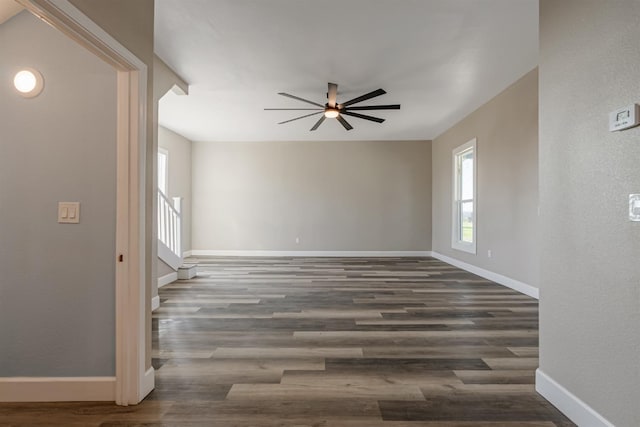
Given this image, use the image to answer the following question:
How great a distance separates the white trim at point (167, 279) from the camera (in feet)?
15.4

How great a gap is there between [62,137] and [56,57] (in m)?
0.47

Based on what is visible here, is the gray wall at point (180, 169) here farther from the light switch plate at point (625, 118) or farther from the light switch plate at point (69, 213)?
the light switch plate at point (625, 118)

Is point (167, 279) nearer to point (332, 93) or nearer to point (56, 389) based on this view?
point (56, 389)

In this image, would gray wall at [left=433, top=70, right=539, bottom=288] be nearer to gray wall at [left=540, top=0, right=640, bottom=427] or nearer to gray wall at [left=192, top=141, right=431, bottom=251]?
gray wall at [left=192, top=141, right=431, bottom=251]

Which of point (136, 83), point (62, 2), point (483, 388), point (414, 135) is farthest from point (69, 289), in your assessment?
point (414, 135)

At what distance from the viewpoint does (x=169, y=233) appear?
5.32 meters

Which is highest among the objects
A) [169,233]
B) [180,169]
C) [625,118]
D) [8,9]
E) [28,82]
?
[8,9]

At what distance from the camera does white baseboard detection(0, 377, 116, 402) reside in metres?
1.85

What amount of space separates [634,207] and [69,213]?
2.83 meters

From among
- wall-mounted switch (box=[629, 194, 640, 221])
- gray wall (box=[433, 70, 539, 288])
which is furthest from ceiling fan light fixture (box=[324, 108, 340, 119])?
wall-mounted switch (box=[629, 194, 640, 221])

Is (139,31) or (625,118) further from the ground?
(139,31)

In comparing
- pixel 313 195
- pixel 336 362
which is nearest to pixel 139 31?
pixel 336 362

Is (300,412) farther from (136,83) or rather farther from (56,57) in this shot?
(56,57)

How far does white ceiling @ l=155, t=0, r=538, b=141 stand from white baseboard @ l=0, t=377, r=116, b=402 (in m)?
2.91
